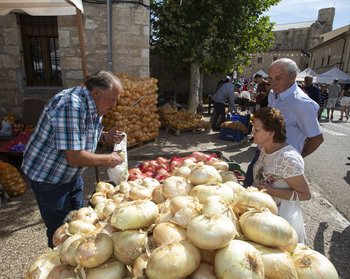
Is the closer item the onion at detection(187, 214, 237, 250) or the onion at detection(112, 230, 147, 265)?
the onion at detection(187, 214, 237, 250)

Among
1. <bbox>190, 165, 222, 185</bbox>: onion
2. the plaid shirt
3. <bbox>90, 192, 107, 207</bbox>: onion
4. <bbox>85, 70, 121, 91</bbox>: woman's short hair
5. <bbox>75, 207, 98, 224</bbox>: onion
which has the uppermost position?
<bbox>85, 70, 121, 91</bbox>: woman's short hair

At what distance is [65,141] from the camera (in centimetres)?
176

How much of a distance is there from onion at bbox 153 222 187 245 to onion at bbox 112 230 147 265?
0.09 metres

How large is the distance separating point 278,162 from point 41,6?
4437 millimetres

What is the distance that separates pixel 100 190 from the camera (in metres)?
2.50

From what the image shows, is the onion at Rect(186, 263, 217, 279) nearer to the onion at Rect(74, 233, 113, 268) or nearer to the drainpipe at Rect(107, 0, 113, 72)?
the onion at Rect(74, 233, 113, 268)

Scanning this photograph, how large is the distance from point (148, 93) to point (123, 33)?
1.87 m

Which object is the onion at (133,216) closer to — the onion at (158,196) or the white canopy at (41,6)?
the onion at (158,196)

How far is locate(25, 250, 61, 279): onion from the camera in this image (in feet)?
4.23

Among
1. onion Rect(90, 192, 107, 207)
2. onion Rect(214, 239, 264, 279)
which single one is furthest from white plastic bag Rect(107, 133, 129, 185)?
onion Rect(214, 239, 264, 279)

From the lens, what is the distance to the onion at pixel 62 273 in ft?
4.05

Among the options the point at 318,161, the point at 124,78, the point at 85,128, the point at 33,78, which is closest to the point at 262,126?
the point at 85,128

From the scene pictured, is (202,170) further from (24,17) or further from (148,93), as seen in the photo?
(24,17)

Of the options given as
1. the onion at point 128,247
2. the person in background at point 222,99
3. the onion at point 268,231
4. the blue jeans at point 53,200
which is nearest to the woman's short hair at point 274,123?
the onion at point 268,231
